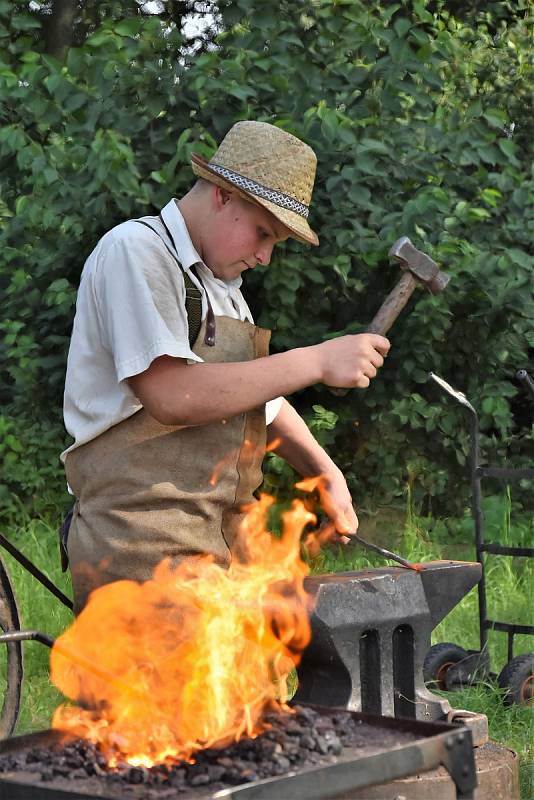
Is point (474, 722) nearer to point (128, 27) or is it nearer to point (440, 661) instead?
point (440, 661)

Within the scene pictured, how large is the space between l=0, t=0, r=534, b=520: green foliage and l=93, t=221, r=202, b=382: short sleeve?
10.2ft

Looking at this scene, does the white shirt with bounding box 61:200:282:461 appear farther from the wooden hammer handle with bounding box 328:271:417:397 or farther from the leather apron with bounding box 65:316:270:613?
the wooden hammer handle with bounding box 328:271:417:397

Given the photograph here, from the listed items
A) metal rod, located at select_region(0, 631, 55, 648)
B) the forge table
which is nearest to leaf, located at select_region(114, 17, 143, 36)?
metal rod, located at select_region(0, 631, 55, 648)

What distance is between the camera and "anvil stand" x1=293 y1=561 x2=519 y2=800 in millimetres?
3344

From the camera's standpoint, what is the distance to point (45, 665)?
18.1 ft

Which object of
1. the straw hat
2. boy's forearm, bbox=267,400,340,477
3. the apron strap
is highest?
the straw hat

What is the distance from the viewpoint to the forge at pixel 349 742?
8.40 feet

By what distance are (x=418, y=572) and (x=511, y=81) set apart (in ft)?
16.8

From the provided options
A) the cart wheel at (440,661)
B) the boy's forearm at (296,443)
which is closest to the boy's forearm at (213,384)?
the boy's forearm at (296,443)

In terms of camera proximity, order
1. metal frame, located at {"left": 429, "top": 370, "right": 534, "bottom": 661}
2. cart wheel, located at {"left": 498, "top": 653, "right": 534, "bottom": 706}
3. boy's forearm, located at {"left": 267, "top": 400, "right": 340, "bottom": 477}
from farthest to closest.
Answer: metal frame, located at {"left": 429, "top": 370, "right": 534, "bottom": 661} < cart wheel, located at {"left": 498, "top": 653, "right": 534, "bottom": 706} < boy's forearm, located at {"left": 267, "top": 400, "right": 340, "bottom": 477}

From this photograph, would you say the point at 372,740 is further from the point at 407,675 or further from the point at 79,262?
the point at 79,262

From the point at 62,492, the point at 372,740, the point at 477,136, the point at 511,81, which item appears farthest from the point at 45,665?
the point at 511,81

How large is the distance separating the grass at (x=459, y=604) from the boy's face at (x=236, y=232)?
2.09 meters

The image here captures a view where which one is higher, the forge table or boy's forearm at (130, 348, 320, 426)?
boy's forearm at (130, 348, 320, 426)
